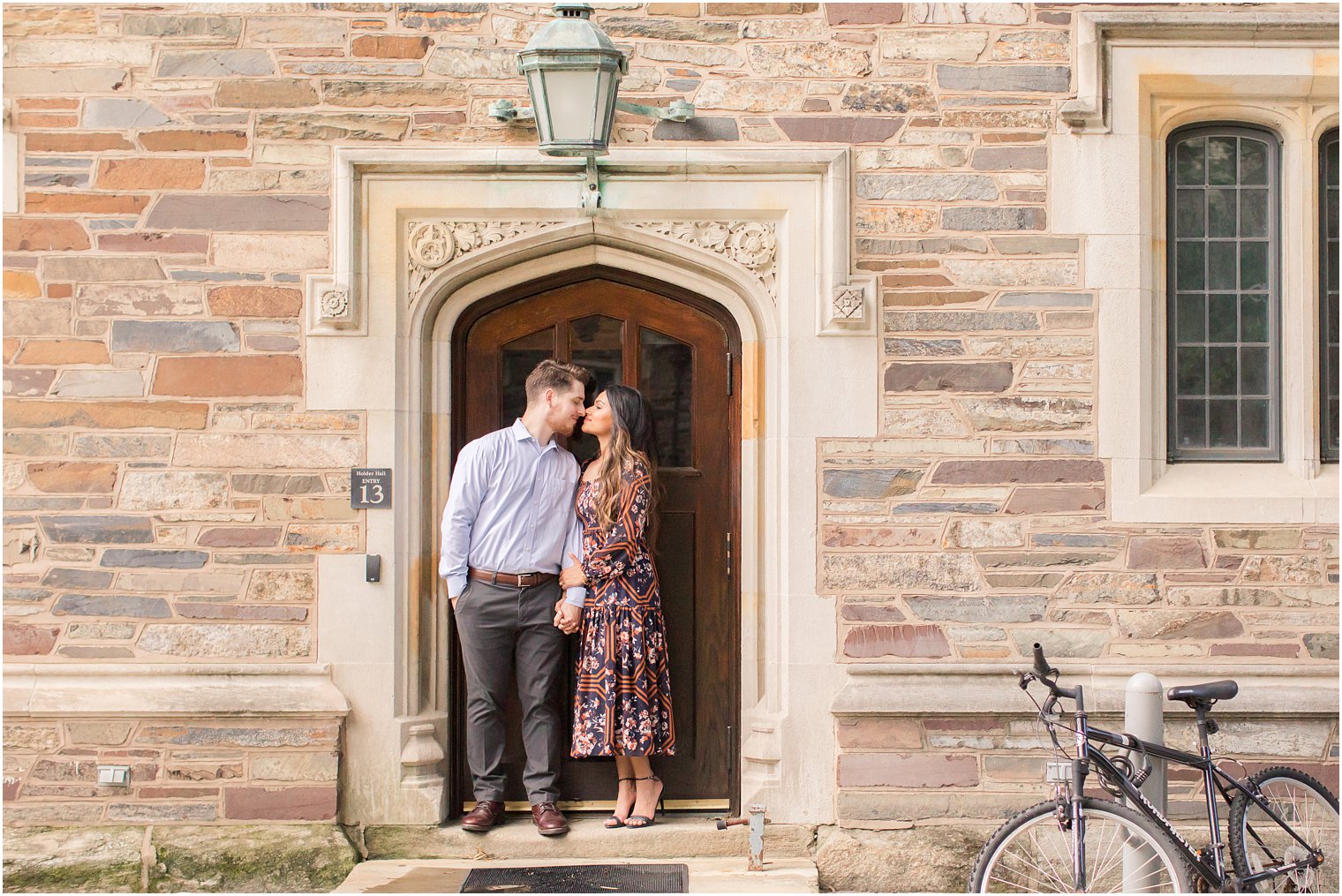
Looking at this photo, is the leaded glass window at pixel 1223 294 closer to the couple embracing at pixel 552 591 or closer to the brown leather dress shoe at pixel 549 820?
the couple embracing at pixel 552 591

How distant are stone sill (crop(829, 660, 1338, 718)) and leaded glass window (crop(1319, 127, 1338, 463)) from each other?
1066 mm

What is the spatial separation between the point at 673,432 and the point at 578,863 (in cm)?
193

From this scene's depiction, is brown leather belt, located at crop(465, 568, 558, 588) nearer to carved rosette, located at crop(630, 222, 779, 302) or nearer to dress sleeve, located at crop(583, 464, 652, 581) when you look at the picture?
dress sleeve, located at crop(583, 464, 652, 581)

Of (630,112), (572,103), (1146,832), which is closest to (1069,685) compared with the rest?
(1146,832)

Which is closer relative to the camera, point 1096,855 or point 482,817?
point 1096,855

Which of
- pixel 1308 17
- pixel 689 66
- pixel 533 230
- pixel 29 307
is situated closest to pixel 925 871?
pixel 533 230

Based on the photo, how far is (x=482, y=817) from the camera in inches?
228

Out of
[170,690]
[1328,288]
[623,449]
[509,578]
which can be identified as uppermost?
[1328,288]

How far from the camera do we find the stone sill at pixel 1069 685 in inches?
226

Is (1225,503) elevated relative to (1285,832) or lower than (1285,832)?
elevated

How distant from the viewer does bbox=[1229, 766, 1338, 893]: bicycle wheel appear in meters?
4.99

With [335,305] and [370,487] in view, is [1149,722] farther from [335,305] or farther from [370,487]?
[335,305]

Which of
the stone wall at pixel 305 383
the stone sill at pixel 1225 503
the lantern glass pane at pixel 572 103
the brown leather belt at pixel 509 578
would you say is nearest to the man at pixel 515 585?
the brown leather belt at pixel 509 578

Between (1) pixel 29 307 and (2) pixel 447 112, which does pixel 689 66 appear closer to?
(2) pixel 447 112
